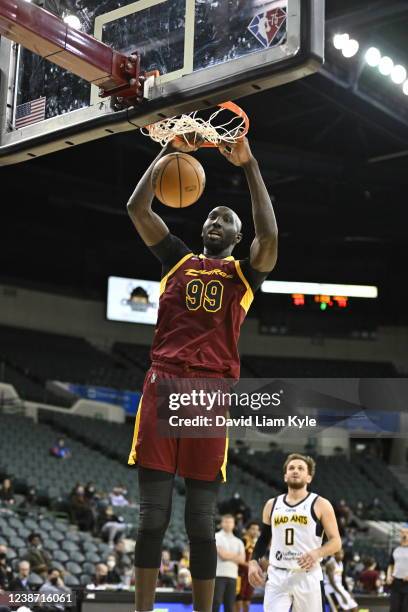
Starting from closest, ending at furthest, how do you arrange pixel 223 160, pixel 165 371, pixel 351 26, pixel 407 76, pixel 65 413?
pixel 165 371, pixel 351 26, pixel 407 76, pixel 223 160, pixel 65 413

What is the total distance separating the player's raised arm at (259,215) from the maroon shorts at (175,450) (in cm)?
72

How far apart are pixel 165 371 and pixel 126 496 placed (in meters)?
16.7

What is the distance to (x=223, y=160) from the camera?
22.3 m

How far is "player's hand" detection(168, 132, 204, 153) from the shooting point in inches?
192

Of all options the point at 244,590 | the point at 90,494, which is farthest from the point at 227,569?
the point at 90,494

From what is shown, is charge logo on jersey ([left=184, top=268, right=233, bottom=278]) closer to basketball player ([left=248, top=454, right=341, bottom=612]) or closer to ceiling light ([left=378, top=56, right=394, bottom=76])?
basketball player ([left=248, top=454, right=341, bottom=612])

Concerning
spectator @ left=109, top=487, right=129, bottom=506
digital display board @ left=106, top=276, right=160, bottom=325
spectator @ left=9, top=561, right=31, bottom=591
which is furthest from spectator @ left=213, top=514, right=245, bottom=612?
digital display board @ left=106, top=276, right=160, bottom=325

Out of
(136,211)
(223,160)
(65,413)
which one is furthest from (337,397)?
(65,413)

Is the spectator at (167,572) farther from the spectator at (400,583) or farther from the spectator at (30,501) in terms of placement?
the spectator at (400,583)

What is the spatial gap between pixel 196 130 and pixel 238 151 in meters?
0.32

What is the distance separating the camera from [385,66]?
1575cm

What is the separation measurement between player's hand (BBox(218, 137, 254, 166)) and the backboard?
25 centimetres

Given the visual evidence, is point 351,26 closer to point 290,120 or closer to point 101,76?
point 290,120

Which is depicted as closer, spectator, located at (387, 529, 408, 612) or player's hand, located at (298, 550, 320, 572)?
player's hand, located at (298, 550, 320, 572)
